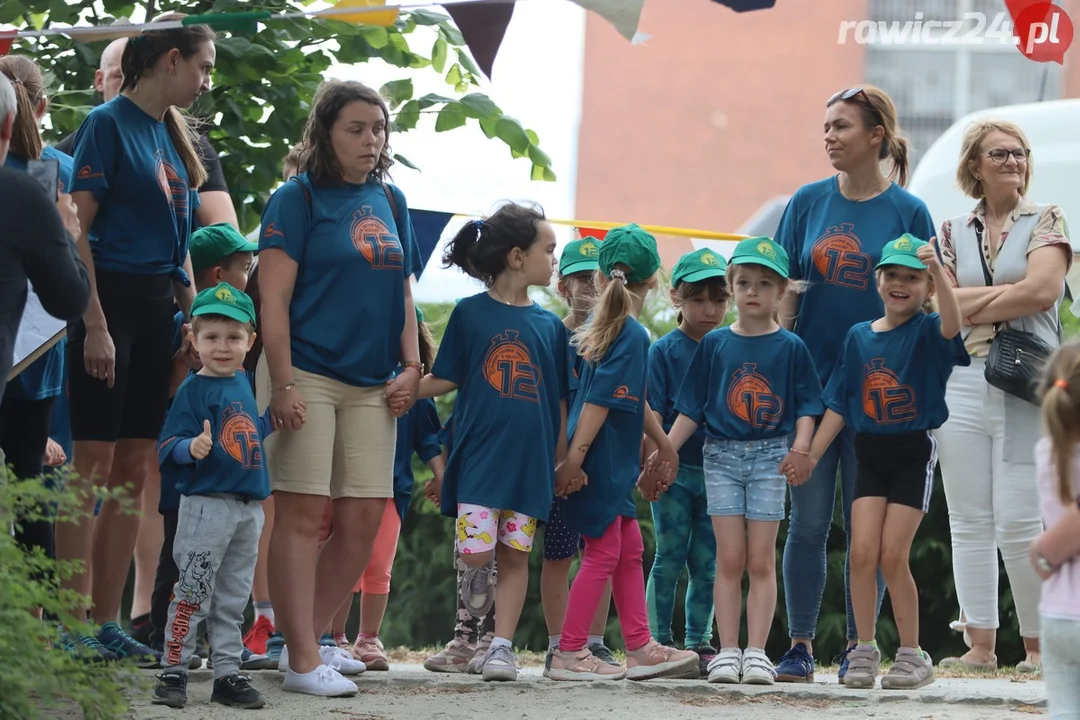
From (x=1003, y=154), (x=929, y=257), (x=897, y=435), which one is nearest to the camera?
(x=929, y=257)

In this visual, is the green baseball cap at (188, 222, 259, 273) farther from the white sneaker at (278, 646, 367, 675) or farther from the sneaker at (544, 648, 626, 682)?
the sneaker at (544, 648, 626, 682)

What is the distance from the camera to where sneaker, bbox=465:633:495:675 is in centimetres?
580

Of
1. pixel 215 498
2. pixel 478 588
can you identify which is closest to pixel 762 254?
pixel 478 588

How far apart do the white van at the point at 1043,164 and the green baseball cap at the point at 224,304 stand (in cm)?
497

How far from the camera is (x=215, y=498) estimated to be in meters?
4.75

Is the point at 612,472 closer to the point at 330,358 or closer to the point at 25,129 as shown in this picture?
the point at 330,358

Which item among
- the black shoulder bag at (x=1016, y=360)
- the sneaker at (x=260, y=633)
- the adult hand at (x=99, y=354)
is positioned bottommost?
the sneaker at (x=260, y=633)

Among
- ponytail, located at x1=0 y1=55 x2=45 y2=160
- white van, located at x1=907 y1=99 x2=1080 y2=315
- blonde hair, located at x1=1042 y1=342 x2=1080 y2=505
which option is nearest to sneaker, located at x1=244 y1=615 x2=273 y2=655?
ponytail, located at x1=0 y1=55 x2=45 y2=160

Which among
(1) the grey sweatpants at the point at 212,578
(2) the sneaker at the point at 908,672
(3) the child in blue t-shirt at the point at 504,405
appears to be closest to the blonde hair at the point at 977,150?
(3) the child in blue t-shirt at the point at 504,405

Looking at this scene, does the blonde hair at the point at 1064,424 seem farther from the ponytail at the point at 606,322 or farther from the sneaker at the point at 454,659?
the sneaker at the point at 454,659

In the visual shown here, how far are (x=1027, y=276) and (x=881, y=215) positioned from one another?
0.59 meters

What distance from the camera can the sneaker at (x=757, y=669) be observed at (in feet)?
17.5

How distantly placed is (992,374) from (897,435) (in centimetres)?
62

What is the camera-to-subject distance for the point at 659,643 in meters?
5.77
